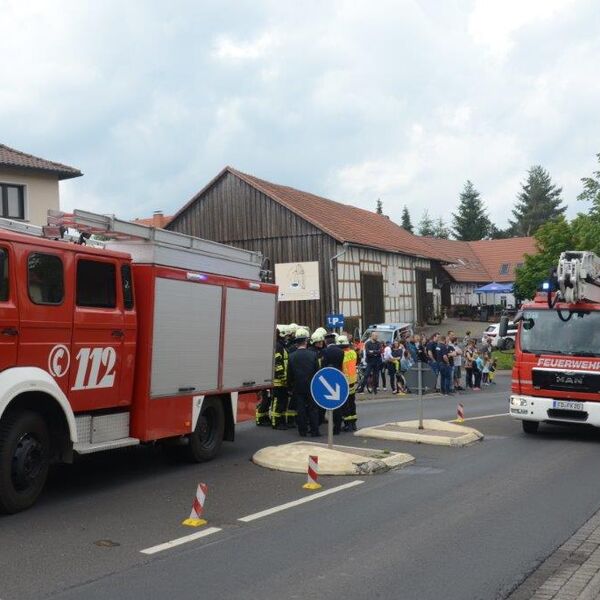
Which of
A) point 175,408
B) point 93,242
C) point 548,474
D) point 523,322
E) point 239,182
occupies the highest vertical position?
point 239,182

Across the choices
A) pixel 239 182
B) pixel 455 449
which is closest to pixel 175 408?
pixel 455 449

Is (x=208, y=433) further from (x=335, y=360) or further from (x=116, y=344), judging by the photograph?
(x=335, y=360)

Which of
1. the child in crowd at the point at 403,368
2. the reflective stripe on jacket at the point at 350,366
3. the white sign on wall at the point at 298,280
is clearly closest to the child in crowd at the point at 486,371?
the child in crowd at the point at 403,368

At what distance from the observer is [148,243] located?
952 cm

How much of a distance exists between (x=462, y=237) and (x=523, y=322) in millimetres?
96993

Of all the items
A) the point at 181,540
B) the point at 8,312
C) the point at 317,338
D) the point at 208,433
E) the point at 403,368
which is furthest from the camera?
the point at 403,368

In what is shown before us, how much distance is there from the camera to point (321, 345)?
1457 cm

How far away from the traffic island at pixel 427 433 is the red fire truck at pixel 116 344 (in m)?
2.47

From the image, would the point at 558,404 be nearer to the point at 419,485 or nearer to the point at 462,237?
the point at 419,485

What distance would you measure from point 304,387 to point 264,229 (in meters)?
28.8

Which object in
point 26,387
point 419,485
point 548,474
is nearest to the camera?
point 26,387

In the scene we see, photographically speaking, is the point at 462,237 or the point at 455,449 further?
the point at 462,237

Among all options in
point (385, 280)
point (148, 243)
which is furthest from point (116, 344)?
point (385, 280)

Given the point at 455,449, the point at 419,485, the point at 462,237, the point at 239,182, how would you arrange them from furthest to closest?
the point at 462,237, the point at 239,182, the point at 455,449, the point at 419,485
